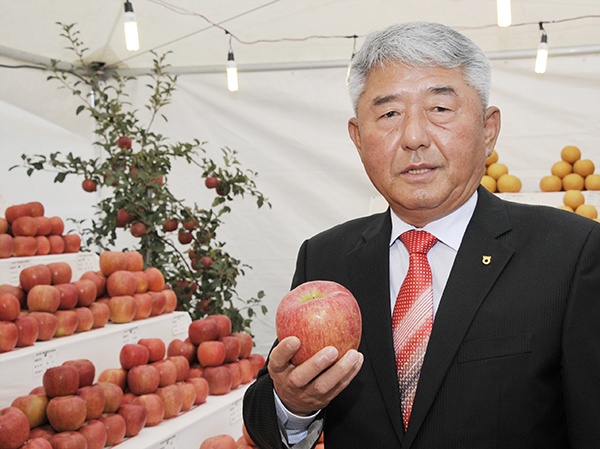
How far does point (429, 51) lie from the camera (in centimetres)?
128

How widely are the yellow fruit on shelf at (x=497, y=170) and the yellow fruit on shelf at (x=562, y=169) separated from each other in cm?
27

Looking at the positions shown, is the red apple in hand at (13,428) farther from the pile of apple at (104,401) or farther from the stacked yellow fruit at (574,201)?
the stacked yellow fruit at (574,201)

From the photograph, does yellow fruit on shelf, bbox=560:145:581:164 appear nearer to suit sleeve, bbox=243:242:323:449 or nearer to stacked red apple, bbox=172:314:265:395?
stacked red apple, bbox=172:314:265:395

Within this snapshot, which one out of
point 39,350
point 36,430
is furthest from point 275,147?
point 36,430

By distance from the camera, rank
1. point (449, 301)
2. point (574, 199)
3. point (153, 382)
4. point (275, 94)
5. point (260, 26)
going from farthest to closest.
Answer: point (275, 94) → point (260, 26) → point (574, 199) → point (153, 382) → point (449, 301)

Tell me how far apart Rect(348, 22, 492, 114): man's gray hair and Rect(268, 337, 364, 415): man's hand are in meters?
0.55

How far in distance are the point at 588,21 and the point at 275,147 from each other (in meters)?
1.96

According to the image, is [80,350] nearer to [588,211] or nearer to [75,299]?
[75,299]

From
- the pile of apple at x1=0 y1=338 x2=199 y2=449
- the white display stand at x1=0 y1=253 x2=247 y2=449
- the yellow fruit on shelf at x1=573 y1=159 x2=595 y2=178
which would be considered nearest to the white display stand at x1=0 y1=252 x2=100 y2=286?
the white display stand at x1=0 y1=253 x2=247 y2=449

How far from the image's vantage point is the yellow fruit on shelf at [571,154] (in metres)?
3.94

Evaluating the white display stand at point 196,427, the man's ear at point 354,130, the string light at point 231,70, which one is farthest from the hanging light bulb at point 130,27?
the man's ear at point 354,130

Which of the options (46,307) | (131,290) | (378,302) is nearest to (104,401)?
(46,307)

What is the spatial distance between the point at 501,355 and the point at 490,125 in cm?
47

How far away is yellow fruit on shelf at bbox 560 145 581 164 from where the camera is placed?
394cm
